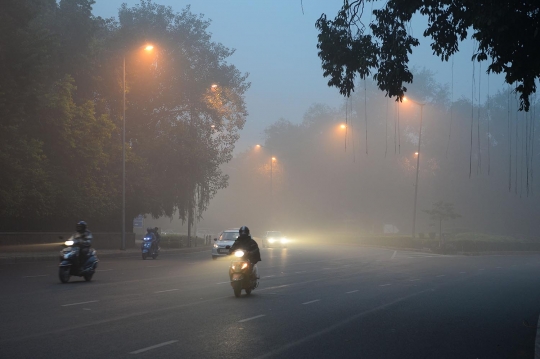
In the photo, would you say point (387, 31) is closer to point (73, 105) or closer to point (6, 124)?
point (6, 124)

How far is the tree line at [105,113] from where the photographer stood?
32656 millimetres

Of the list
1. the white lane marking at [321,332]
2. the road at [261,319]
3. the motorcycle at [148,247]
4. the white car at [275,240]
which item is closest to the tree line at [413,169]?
the white car at [275,240]

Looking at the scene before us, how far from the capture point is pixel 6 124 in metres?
31.0

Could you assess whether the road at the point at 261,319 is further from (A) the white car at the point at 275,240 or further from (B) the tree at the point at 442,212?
(B) the tree at the point at 442,212

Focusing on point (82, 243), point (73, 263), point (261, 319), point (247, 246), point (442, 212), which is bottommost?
point (261, 319)

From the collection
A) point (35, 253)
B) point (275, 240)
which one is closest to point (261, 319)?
point (35, 253)

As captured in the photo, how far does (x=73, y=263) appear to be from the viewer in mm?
19828

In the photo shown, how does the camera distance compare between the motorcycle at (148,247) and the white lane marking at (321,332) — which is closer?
the white lane marking at (321,332)

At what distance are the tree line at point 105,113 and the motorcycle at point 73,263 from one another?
1212 cm

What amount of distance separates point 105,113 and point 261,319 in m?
36.7

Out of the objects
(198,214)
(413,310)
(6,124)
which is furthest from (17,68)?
(198,214)

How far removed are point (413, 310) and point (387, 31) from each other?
275 inches

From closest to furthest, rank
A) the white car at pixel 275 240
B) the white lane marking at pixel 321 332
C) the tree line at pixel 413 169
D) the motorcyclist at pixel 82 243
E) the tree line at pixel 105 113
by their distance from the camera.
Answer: the white lane marking at pixel 321 332
the motorcyclist at pixel 82 243
the tree line at pixel 105 113
the white car at pixel 275 240
the tree line at pixel 413 169

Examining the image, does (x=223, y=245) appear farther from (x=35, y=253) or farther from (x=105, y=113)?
(x=105, y=113)
